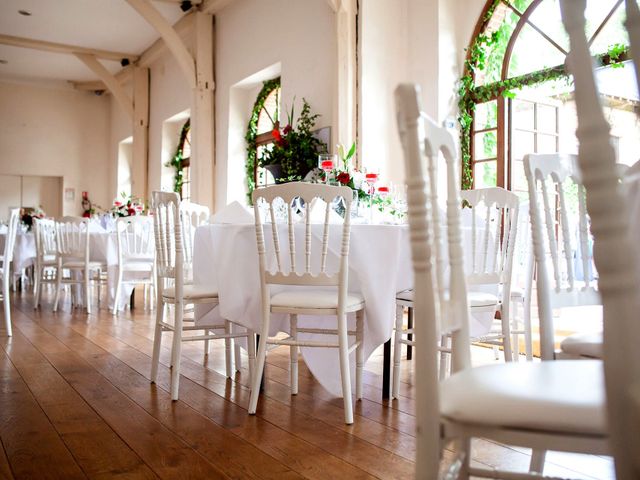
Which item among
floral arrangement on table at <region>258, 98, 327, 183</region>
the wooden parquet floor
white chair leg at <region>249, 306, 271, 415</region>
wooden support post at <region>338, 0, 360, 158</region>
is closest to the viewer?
the wooden parquet floor

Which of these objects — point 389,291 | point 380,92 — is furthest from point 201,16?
Result: point 389,291

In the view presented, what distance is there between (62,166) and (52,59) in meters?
2.47

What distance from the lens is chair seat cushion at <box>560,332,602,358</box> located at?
4.28 feet

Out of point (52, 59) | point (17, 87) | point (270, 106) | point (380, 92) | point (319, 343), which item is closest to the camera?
point (319, 343)

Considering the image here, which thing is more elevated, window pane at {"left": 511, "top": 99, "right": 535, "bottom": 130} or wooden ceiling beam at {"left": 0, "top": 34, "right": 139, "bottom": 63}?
wooden ceiling beam at {"left": 0, "top": 34, "right": 139, "bottom": 63}

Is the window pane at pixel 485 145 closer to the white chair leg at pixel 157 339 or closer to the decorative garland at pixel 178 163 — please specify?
the white chair leg at pixel 157 339

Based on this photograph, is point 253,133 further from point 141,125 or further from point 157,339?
point 157,339

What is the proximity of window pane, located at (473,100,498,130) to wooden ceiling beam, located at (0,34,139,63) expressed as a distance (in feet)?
25.2

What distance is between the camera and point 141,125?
442 inches

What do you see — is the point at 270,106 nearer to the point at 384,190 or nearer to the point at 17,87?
the point at 384,190

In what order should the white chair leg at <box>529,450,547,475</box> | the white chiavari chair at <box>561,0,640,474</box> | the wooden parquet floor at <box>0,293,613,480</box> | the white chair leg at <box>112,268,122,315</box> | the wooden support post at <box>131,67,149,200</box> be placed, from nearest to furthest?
1. the white chiavari chair at <box>561,0,640,474</box>
2. the white chair leg at <box>529,450,547,475</box>
3. the wooden parquet floor at <box>0,293,613,480</box>
4. the white chair leg at <box>112,268,122,315</box>
5. the wooden support post at <box>131,67,149,200</box>

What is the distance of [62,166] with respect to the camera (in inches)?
513

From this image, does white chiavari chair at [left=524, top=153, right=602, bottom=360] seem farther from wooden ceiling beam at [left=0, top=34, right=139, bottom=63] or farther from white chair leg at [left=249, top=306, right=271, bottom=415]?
wooden ceiling beam at [left=0, top=34, right=139, bottom=63]

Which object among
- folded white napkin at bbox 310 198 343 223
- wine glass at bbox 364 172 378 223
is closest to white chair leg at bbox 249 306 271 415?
folded white napkin at bbox 310 198 343 223
